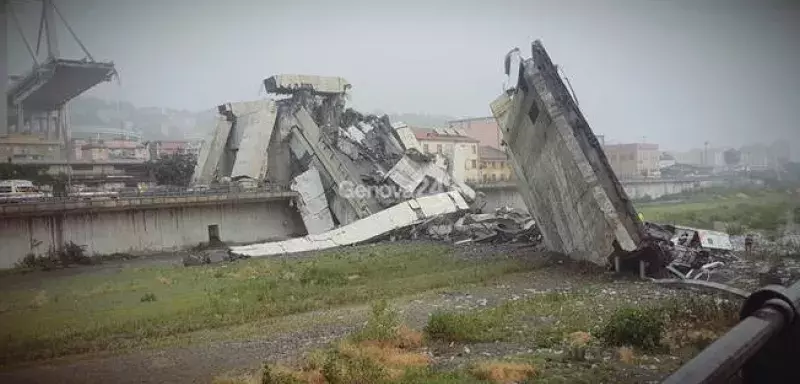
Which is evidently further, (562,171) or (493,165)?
(493,165)

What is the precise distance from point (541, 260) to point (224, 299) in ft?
31.7

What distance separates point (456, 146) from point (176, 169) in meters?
24.7

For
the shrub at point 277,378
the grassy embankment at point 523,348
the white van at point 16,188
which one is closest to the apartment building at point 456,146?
the grassy embankment at point 523,348

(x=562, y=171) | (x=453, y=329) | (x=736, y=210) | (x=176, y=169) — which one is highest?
(x=176, y=169)

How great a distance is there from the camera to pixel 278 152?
104 feet

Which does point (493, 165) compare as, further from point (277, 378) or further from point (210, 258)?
point (277, 378)

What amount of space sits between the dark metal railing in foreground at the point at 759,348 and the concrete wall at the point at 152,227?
1516 cm

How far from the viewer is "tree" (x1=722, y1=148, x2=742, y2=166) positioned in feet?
48.6

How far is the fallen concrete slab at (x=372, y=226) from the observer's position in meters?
22.9

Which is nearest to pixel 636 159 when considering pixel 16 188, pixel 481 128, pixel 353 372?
pixel 481 128

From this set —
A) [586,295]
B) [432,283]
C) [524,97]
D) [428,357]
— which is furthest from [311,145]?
[428,357]

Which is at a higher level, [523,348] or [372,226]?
[372,226]

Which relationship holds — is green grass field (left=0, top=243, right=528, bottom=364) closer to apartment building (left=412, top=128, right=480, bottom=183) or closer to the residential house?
apartment building (left=412, top=128, right=480, bottom=183)

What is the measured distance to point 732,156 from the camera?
15500mm
